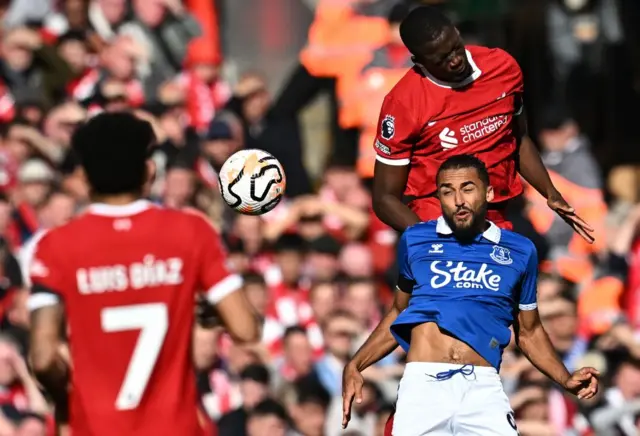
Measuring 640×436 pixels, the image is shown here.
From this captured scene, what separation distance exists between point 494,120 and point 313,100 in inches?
243

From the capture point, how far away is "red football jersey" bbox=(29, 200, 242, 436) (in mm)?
6453

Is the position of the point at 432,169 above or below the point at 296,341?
above

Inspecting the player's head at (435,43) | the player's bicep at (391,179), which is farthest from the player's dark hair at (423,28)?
the player's bicep at (391,179)

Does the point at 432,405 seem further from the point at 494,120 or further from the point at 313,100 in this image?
the point at 313,100

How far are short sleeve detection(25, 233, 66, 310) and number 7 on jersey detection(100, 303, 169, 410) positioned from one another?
0.69ft

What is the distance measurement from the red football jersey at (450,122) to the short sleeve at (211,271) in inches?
71.5

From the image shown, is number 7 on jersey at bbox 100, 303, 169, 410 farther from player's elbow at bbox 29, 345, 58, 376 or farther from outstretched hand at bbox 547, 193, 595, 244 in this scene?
outstretched hand at bbox 547, 193, 595, 244

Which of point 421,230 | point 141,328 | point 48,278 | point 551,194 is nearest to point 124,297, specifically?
point 141,328

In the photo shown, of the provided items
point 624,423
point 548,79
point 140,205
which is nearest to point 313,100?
point 548,79

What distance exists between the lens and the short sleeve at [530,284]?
7.80 meters

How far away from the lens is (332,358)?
12.1m

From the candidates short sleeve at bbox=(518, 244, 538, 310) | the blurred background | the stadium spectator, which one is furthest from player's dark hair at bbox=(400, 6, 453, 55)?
the stadium spectator

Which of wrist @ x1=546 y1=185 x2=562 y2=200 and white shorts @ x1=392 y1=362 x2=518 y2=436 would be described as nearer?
white shorts @ x1=392 y1=362 x2=518 y2=436

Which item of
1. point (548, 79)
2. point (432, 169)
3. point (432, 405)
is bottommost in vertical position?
point (548, 79)
